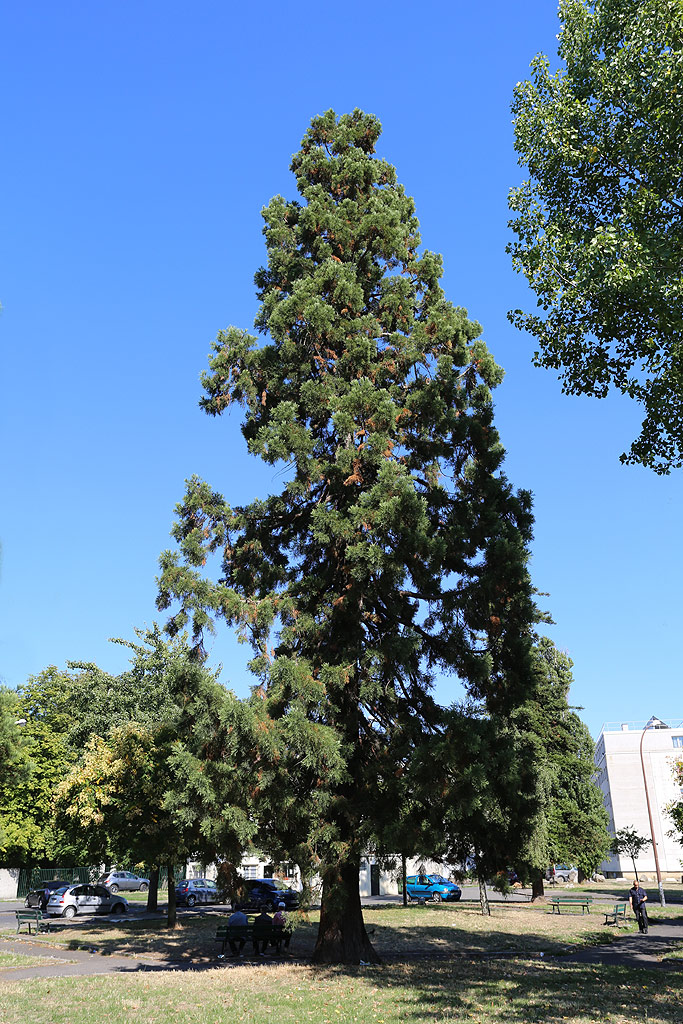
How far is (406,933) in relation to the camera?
23891 millimetres

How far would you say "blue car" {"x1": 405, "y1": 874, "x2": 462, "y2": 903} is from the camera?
4156 cm

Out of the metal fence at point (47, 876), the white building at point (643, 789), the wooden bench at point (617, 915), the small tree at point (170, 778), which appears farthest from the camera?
the white building at point (643, 789)

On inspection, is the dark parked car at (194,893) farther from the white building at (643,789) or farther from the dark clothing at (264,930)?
the white building at (643,789)

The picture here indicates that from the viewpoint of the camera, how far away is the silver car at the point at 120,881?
39.8m

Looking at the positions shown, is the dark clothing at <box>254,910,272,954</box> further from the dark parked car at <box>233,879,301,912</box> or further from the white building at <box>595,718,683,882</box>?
the white building at <box>595,718,683,882</box>

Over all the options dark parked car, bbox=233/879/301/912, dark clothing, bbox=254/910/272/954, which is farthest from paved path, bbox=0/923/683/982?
dark parked car, bbox=233/879/301/912

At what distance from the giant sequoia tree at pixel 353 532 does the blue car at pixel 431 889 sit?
89.8 feet

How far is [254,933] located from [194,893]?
26.2 metres

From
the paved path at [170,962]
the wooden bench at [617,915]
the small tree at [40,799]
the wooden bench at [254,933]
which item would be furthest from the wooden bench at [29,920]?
the wooden bench at [617,915]

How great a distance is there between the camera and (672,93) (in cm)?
1184

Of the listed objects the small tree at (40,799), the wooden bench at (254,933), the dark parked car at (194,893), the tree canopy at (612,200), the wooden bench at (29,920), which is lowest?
the dark parked car at (194,893)

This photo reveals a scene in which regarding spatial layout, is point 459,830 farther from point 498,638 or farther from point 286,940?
point 286,940

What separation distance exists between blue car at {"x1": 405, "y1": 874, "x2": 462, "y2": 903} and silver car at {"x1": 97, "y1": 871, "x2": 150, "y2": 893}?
14.7 m

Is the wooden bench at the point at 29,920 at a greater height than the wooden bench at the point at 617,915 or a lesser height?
greater
